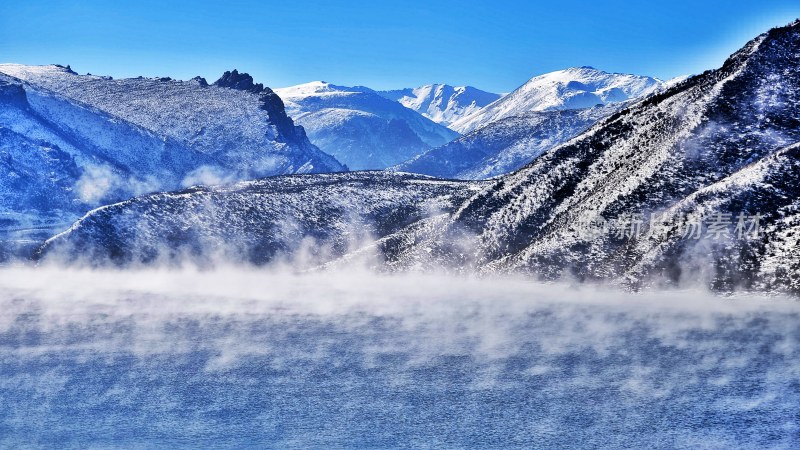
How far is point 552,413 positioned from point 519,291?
158ft

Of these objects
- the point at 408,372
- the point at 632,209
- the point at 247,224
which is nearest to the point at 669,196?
the point at 632,209

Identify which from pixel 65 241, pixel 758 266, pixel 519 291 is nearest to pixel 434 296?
pixel 519 291

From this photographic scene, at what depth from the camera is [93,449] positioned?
3922 centimetres

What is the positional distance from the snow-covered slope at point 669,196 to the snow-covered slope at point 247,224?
1777cm

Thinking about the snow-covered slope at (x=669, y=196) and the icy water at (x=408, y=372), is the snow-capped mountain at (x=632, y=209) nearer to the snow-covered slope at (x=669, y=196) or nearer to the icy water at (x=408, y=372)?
the snow-covered slope at (x=669, y=196)

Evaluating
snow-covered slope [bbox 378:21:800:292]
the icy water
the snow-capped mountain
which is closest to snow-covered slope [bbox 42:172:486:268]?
the snow-capped mountain

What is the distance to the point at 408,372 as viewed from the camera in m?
52.7

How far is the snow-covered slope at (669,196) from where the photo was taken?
290 feet

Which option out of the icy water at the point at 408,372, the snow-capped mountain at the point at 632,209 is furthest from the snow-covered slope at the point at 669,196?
the icy water at the point at 408,372

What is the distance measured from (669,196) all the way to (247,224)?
7182 centimetres

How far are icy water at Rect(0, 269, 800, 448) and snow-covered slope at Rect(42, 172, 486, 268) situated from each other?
42.7m

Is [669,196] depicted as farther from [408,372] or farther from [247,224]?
[247,224]

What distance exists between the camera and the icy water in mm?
40562

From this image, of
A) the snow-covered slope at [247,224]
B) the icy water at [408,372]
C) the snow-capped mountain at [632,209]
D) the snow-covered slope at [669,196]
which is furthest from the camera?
the snow-covered slope at [247,224]
